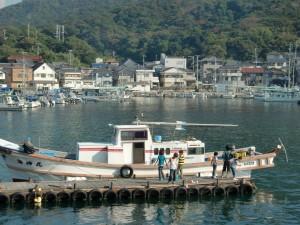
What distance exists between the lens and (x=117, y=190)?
29703mm

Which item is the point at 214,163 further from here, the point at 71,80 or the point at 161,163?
the point at 71,80

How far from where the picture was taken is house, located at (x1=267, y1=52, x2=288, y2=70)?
598ft

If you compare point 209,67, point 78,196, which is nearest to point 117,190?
point 78,196

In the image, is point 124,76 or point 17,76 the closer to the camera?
point 17,76

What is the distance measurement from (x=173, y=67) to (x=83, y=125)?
106 m

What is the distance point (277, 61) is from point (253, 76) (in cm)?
1224

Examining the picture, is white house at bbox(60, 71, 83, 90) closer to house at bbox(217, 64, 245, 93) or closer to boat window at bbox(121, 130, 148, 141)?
house at bbox(217, 64, 245, 93)

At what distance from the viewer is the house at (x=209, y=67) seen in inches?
7190

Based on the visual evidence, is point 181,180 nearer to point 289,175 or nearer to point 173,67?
point 289,175

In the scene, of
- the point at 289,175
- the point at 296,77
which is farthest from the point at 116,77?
the point at 289,175

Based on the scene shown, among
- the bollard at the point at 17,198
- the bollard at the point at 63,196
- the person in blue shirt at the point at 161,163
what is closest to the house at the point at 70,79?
the person in blue shirt at the point at 161,163

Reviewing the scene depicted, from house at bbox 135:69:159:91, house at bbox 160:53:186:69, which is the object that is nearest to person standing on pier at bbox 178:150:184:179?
house at bbox 135:69:159:91

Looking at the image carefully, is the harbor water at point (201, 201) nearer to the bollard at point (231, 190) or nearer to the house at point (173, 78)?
the bollard at point (231, 190)

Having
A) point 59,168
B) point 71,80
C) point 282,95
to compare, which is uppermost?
point 71,80
